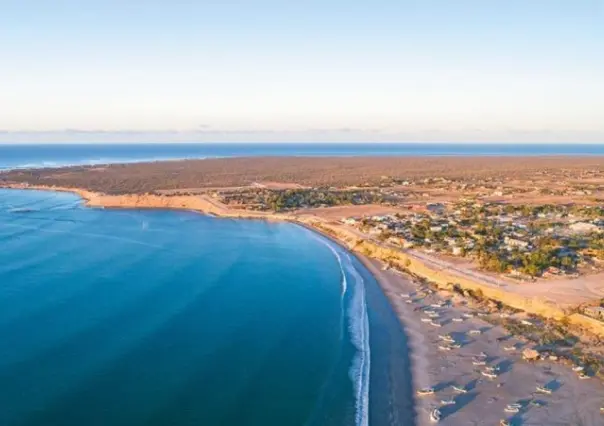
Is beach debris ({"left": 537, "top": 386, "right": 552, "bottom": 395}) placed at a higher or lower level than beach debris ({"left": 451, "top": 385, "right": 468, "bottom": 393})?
higher

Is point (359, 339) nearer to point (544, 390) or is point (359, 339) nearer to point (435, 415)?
point (435, 415)

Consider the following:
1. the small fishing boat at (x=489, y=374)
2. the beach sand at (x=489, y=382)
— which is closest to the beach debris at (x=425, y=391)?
the beach sand at (x=489, y=382)

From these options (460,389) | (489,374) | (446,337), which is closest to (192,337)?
(446,337)

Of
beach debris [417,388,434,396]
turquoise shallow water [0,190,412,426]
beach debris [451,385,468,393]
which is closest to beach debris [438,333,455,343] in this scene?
turquoise shallow water [0,190,412,426]

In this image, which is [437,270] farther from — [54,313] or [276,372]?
[54,313]

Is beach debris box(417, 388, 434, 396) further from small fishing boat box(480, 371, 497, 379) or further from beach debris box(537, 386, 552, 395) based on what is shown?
beach debris box(537, 386, 552, 395)

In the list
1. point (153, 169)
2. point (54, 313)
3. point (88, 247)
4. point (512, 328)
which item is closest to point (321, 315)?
point (512, 328)
